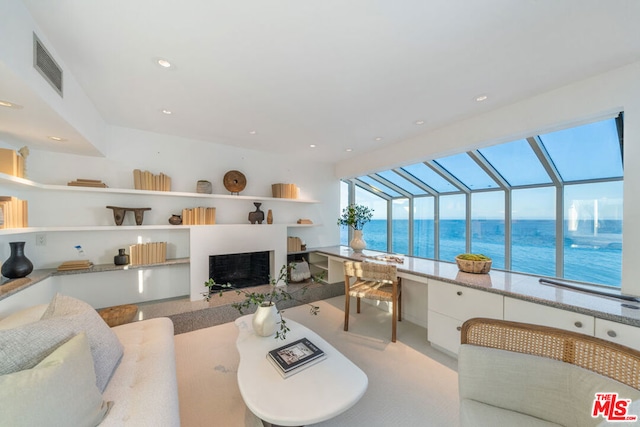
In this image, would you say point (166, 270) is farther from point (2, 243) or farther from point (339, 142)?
point (339, 142)

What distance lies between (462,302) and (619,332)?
2.96 feet

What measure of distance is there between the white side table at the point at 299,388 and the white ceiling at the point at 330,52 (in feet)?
6.80

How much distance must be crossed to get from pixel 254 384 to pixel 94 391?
0.72 metres

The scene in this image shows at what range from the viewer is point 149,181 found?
302 cm

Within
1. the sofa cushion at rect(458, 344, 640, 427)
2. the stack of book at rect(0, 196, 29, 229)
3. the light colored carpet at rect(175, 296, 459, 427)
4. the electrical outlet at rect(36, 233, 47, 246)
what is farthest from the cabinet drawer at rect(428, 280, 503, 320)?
the electrical outlet at rect(36, 233, 47, 246)

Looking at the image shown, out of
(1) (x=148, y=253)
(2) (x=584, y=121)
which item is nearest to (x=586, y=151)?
(2) (x=584, y=121)

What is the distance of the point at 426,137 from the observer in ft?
10.3

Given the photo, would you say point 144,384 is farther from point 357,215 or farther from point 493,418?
point 357,215

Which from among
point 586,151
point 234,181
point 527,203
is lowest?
point 527,203

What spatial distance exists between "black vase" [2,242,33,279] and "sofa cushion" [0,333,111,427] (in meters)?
1.84

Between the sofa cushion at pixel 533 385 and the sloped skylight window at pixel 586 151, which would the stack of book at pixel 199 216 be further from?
the sloped skylight window at pixel 586 151

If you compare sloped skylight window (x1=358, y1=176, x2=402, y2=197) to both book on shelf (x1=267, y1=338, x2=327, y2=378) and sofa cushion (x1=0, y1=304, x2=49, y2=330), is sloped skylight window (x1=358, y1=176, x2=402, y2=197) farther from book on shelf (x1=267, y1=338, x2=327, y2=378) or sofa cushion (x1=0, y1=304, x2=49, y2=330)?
sofa cushion (x1=0, y1=304, x2=49, y2=330)

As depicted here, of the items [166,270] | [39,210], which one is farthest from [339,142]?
[39,210]
